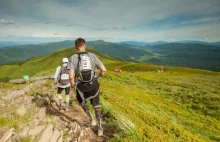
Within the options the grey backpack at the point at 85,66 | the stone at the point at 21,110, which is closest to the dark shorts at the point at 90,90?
the grey backpack at the point at 85,66

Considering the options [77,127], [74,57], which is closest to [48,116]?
[77,127]

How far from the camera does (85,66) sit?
6996 mm

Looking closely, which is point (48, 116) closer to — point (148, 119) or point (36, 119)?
point (36, 119)

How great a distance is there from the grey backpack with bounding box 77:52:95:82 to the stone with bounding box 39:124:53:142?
2.52m

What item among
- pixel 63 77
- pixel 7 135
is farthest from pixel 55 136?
pixel 63 77

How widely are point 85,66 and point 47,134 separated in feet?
10.3

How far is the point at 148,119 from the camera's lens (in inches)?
406

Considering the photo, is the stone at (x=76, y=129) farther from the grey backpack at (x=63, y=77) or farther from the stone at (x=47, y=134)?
the grey backpack at (x=63, y=77)

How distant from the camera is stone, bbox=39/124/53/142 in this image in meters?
6.60

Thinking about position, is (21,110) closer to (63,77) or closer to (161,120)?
(63,77)

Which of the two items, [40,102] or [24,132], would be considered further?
[40,102]

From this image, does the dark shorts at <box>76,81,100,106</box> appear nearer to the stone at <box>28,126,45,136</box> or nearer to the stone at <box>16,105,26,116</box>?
the stone at <box>28,126,45,136</box>

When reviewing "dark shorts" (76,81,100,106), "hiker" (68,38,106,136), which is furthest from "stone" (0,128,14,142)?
"dark shorts" (76,81,100,106)

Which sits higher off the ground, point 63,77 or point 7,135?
point 63,77
